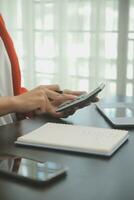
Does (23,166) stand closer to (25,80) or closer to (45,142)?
(45,142)

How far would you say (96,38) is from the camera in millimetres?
2621

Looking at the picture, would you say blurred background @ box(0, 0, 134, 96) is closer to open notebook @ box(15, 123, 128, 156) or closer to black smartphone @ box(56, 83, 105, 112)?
black smartphone @ box(56, 83, 105, 112)

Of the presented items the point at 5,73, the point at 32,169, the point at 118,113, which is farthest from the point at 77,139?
the point at 5,73

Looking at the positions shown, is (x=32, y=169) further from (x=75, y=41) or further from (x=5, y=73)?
(x=75, y=41)

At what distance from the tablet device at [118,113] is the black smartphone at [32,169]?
38 cm

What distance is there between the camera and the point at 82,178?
24.4 inches

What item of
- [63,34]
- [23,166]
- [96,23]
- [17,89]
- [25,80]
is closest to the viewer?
[23,166]

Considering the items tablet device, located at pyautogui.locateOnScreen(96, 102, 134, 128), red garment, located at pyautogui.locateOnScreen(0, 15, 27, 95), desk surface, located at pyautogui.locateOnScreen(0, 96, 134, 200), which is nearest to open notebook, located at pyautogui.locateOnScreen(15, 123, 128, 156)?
desk surface, located at pyautogui.locateOnScreen(0, 96, 134, 200)

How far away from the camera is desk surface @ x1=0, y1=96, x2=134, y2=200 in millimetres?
558

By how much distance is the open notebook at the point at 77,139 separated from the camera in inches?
29.6

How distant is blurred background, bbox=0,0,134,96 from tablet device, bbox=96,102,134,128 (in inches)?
53.3

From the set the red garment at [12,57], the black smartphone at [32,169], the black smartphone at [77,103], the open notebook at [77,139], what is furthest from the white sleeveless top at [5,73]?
the black smartphone at [32,169]

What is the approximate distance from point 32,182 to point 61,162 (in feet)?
0.37

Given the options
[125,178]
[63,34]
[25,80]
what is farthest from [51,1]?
[125,178]
